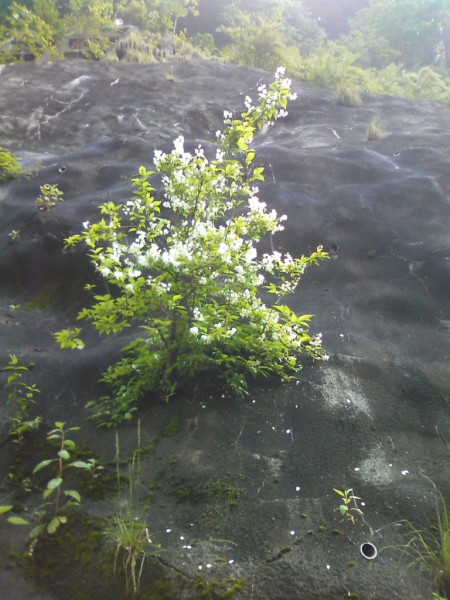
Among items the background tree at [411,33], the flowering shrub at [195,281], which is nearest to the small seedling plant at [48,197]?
the flowering shrub at [195,281]

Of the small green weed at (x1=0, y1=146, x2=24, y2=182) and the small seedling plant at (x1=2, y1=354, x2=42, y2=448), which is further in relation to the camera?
the small green weed at (x1=0, y1=146, x2=24, y2=182)

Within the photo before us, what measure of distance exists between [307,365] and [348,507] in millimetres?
1661

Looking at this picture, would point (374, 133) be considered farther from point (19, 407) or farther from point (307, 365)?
point (19, 407)

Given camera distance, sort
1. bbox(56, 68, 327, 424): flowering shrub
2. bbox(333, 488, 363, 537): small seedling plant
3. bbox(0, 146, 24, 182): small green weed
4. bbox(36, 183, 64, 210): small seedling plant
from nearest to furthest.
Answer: bbox(333, 488, 363, 537): small seedling plant → bbox(56, 68, 327, 424): flowering shrub → bbox(36, 183, 64, 210): small seedling plant → bbox(0, 146, 24, 182): small green weed

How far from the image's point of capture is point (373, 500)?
3535 mm

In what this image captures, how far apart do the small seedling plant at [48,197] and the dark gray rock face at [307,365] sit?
0.55ft

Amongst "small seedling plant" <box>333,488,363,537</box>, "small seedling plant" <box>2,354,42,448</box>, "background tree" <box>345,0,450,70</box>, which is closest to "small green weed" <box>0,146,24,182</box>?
"small seedling plant" <box>2,354,42,448</box>

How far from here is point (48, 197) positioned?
7.93 meters

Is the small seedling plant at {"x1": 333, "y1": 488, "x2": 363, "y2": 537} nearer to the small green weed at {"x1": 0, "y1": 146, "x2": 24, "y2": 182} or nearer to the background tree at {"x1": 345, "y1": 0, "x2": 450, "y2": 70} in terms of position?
the small green weed at {"x1": 0, "y1": 146, "x2": 24, "y2": 182}

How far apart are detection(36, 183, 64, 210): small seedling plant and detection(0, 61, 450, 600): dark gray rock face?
0.17 meters

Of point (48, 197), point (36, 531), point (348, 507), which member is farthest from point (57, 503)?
point (48, 197)

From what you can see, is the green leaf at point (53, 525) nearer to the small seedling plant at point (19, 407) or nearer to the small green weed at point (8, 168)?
the small seedling plant at point (19, 407)

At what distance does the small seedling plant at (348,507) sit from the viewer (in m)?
3.32

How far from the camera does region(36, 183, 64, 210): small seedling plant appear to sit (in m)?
7.69
